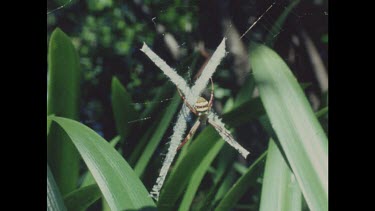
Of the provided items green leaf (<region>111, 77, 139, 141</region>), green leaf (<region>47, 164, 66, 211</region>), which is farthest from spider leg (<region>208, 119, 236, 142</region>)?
green leaf (<region>47, 164, 66, 211</region>)

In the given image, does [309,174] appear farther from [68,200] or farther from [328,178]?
[68,200]

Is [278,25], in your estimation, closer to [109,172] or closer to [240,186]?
[240,186]

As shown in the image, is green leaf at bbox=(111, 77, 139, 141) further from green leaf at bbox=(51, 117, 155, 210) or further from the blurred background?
green leaf at bbox=(51, 117, 155, 210)

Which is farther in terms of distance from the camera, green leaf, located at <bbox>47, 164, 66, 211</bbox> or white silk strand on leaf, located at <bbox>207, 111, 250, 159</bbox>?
white silk strand on leaf, located at <bbox>207, 111, 250, 159</bbox>

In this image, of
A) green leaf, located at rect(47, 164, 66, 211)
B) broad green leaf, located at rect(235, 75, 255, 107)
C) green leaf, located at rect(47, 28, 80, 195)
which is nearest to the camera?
green leaf, located at rect(47, 164, 66, 211)

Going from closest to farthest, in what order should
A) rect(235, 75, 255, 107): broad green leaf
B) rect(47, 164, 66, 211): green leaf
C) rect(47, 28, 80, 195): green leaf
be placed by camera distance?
rect(47, 164, 66, 211): green leaf
rect(47, 28, 80, 195): green leaf
rect(235, 75, 255, 107): broad green leaf
